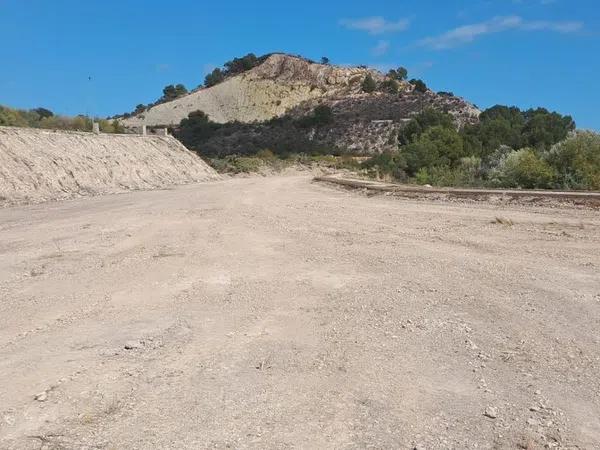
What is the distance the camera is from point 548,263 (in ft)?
29.7

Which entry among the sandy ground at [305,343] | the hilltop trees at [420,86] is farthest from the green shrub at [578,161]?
the hilltop trees at [420,86]

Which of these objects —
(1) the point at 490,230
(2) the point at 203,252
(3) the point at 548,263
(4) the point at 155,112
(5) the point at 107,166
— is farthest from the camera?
(4) the point at 155,112

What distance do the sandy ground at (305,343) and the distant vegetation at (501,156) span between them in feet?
35.2

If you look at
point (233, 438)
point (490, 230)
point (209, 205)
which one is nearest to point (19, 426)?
point (233, 438)

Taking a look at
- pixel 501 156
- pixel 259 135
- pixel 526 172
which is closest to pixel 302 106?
pixel 259 135

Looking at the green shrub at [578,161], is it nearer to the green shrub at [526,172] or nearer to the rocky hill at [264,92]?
the green shrub at [526,172]

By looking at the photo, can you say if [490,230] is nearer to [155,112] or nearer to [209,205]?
[209,205]

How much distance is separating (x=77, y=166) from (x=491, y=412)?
28639 millimetres

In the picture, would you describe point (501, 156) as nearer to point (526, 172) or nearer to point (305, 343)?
point (526, 172)

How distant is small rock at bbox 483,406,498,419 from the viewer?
4160mm

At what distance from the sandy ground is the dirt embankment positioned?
49.0 ft

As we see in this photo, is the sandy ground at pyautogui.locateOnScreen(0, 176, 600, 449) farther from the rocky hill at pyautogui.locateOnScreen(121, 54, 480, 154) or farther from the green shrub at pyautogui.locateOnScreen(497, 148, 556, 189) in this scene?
the rocky hill at pyautogui.locateOnScreen(121, 54, 480, 154)

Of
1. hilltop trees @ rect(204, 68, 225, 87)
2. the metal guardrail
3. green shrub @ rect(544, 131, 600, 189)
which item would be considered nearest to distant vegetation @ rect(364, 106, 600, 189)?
green shrub @ rect(544, 131, 600, 189)

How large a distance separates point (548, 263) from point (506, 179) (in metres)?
14.8
